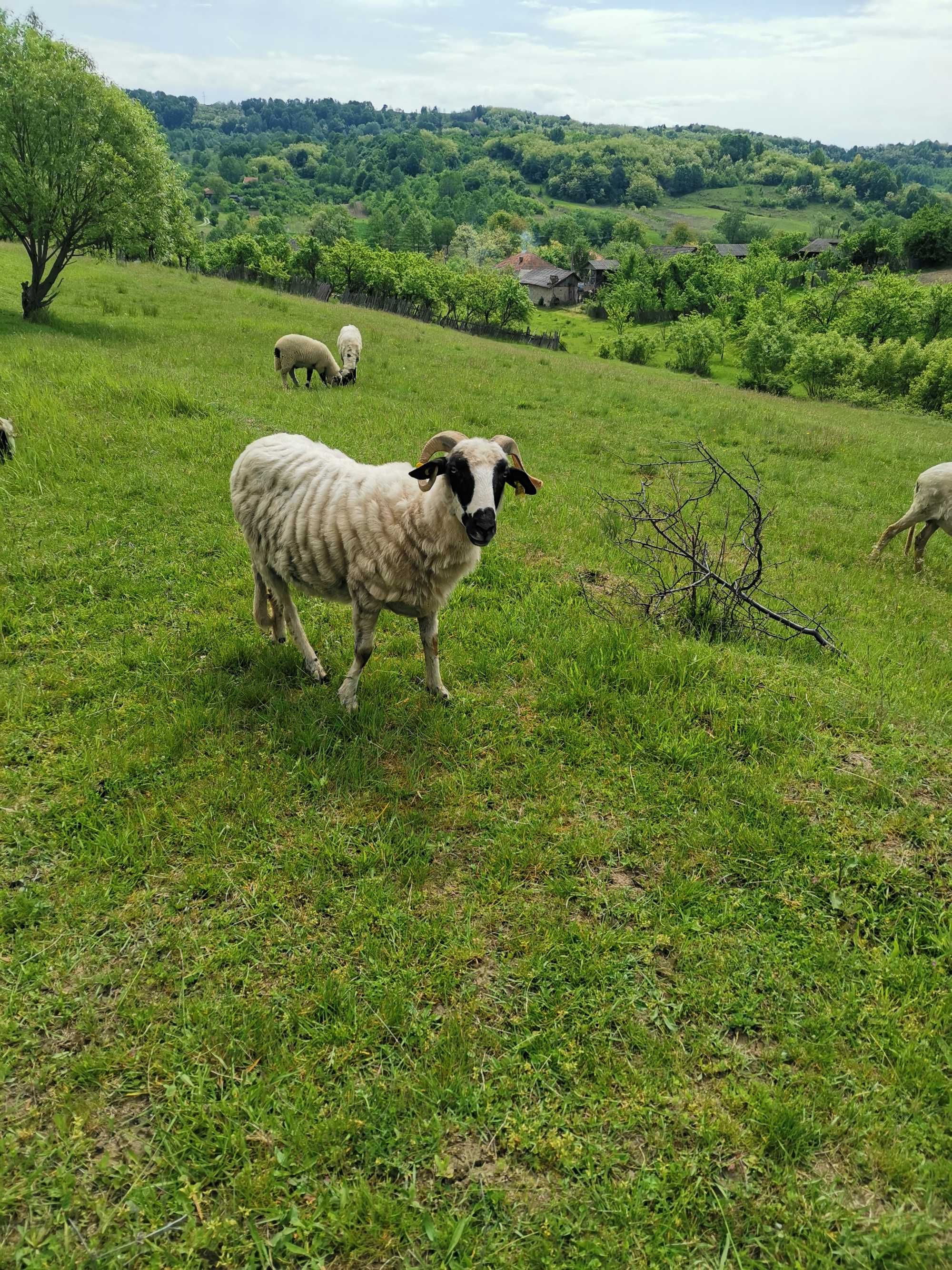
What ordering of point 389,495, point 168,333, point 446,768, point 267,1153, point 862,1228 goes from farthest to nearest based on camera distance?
1. point 168,333
2. point 389,495
3. point 446,768
4. point 267,1153
5. point 862,1228

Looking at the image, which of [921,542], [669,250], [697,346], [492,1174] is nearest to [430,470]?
[492,1174]

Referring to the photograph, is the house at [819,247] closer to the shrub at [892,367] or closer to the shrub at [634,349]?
the shrub at [634,349]

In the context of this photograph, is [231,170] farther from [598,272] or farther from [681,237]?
[598,272]

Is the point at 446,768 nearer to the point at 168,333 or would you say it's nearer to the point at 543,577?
the point at 543,577

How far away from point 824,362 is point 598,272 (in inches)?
2568

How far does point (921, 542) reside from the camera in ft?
31.3

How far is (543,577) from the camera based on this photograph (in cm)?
768

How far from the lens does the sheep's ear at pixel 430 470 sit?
4598 mm

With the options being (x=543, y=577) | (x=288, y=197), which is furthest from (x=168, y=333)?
(x=288, y=197)

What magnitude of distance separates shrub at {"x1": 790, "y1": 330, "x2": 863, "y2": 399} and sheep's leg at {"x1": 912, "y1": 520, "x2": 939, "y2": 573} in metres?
37.3

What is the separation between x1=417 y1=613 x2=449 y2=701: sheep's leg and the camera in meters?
5.40

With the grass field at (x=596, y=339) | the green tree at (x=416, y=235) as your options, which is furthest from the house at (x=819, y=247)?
the green tree at (x=416, y=235)

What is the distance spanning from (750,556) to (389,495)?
3.58 m

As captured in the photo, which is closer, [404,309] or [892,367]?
[892,367]
